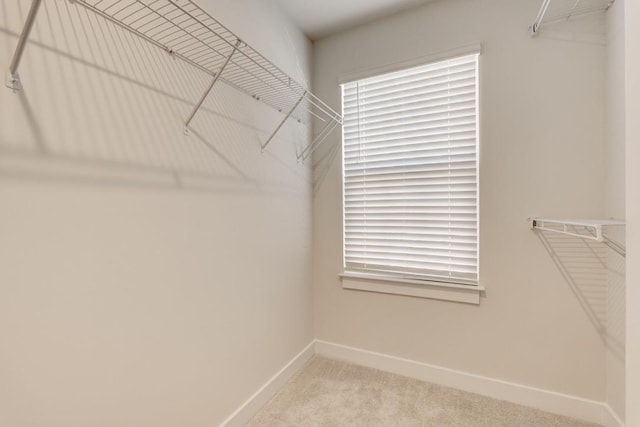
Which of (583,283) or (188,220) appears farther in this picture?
(583,283)

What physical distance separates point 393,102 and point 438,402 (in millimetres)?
1932

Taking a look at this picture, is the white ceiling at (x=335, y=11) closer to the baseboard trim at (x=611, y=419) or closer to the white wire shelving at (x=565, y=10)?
the white wire shelving at (x=565, y=10)

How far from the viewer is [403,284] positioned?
6.39 feet


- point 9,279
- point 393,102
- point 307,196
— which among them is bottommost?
point 9,279

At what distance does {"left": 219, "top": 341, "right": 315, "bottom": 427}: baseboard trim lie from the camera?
1.46m

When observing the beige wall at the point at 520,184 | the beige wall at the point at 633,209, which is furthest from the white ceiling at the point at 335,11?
the beige wall at the point at 633,209

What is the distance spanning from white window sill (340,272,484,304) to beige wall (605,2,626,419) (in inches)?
23.1

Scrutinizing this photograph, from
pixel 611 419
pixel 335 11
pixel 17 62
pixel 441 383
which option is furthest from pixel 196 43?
pixel 611 419

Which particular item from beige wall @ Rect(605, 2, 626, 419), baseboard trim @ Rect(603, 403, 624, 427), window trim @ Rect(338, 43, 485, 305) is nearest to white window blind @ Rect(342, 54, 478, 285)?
window trim @ Rect(338, 43, 485, 305)

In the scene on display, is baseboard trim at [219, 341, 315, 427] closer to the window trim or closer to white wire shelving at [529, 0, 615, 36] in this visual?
the window trim

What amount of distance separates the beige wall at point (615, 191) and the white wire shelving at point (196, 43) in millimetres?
1466

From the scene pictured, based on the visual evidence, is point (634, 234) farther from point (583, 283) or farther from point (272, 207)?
point (272, 207)

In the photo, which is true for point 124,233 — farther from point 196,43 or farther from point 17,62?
point 196,43

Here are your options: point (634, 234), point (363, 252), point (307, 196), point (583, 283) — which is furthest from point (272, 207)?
point (583, 283)
